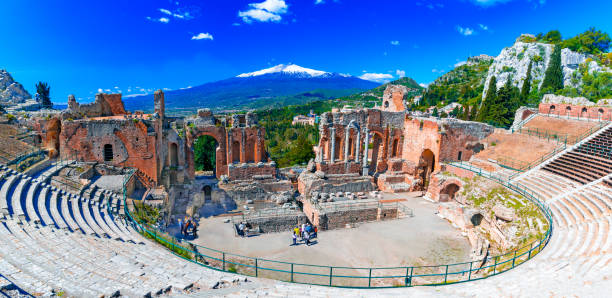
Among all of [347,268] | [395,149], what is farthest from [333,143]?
[347,268]

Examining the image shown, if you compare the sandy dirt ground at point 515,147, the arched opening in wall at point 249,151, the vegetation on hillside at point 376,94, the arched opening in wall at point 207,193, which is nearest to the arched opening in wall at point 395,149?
the sandy dirt ground at point 515,147

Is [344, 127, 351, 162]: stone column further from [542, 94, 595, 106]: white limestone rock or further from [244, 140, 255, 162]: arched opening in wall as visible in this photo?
[542, 94, 595, 106]: white limestone rock

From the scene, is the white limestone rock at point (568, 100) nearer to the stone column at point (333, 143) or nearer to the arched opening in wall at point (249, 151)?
the stone column at point (333, 143)

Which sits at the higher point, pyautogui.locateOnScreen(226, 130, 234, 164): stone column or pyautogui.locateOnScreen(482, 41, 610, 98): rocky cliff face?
pyautogui.locateOnScreen(482, 41, 610, 98): rocky cliff face

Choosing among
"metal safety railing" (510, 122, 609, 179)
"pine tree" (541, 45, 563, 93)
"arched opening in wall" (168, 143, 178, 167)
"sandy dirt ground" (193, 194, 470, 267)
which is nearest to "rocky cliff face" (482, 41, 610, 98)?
"pine tree" (541, 45, 563, 93)

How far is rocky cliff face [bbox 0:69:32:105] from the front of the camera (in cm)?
4169

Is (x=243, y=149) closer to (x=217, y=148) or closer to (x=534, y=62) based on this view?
(x=217, y=148)

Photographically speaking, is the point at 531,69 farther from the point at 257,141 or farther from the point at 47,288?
the point at 47,288

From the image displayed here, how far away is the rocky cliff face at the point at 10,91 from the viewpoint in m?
41.7

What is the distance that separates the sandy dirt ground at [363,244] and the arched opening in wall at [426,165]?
8447 millimetres

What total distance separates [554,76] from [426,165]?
34871mm

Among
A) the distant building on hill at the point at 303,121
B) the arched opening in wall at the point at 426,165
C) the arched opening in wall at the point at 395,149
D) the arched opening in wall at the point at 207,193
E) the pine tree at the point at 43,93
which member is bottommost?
the arched opening in wall at the point at 207,193

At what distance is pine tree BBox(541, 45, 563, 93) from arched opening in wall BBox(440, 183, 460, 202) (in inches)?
1344

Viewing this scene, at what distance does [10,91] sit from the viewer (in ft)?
141
